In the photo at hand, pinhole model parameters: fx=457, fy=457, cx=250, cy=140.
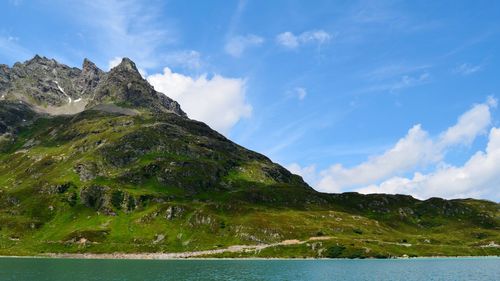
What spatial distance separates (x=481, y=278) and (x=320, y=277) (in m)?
40.2

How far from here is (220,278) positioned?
116m

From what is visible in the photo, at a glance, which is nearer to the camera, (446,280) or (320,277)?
(446,280)

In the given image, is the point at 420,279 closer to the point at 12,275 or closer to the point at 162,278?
the point at 162,278

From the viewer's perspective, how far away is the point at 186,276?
400ft

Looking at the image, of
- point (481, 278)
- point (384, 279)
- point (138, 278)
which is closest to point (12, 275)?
Answer: point (138, 278)

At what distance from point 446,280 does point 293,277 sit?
38.0 meters

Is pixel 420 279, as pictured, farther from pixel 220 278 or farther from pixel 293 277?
pixel 220 278

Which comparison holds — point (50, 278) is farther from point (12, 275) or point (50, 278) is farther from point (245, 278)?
point (245, 278)

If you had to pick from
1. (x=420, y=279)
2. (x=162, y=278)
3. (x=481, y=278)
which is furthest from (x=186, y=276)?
(x=481, y=278)

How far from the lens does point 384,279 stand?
116m

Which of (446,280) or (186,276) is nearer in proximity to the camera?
(446,280)

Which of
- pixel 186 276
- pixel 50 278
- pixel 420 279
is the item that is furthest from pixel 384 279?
pixel 50 278

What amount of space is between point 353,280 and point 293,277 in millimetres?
16564

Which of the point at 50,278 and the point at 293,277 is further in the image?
the point at 293,277
